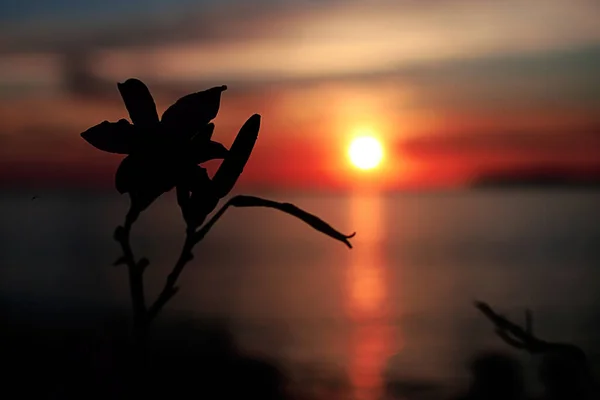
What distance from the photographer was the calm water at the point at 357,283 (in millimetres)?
18703

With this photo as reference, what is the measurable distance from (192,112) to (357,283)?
29.1 m

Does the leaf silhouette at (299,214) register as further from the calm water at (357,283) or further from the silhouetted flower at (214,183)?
the calm water at (357,283)

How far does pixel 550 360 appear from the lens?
1.56ft

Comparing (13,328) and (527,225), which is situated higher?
(527,225)

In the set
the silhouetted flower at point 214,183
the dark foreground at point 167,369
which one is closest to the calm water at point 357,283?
the dark foreground at point 167,369

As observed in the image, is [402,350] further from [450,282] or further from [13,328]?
[450,282]

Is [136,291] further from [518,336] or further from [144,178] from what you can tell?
[518,336]

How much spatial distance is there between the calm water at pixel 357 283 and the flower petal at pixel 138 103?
23.9ft

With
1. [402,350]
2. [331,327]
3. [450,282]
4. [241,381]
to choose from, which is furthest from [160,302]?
[450,282]

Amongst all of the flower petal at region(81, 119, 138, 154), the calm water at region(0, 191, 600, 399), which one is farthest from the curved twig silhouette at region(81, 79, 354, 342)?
the calm water at region(0, 191, 600, 399)

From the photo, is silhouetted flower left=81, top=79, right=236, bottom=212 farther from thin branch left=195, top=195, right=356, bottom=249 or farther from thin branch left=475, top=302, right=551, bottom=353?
thin branch left=475, top=302, right=551, bottom=353

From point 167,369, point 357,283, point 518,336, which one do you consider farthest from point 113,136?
point 357,283

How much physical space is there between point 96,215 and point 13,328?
4905 centimetres

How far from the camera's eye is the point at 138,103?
0.39m
